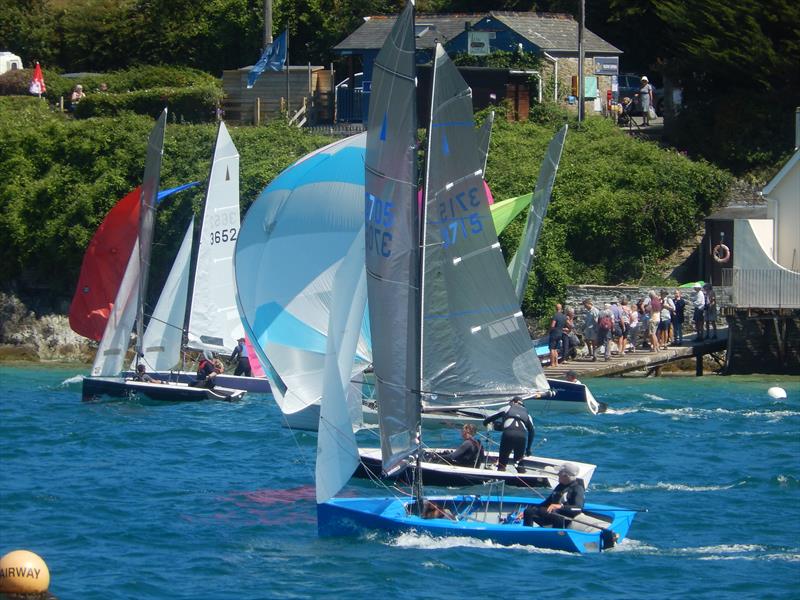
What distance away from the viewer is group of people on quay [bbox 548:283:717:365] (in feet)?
132

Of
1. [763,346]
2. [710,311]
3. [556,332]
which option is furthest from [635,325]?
[763,346]

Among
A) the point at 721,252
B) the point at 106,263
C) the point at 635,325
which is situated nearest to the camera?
the point at 106,263

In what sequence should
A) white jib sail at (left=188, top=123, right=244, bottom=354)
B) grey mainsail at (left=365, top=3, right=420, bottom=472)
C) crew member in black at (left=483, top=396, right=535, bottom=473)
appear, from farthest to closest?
white jib sail at (left=188, top=123, right=244, bottom=354) < crew member in black at (left=483, top=396, right=535, bottom=473) < grey mainsail at (left=365, top=3, right=420, bottom=472)

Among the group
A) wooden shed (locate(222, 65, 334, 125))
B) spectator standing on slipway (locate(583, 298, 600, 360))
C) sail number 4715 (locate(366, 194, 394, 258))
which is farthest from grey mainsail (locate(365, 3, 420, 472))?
wooden shed (locate(222, 65, 334, 125))

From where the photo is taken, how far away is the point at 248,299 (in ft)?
87.9

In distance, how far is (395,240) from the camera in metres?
20.3

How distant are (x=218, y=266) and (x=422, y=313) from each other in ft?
54.7

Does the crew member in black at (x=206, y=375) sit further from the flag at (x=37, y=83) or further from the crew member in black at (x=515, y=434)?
the flag at (x=37, y=83)

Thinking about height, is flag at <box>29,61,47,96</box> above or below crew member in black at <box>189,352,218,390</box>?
above

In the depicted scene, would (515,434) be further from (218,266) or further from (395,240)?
(218,266)

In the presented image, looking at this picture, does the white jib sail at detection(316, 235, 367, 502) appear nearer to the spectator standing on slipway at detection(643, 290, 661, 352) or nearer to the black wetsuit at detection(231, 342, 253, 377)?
the black wetsuit at detection(231, 342, 253, 377)

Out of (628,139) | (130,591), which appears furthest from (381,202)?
(628,139)

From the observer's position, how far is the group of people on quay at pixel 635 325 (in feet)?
132

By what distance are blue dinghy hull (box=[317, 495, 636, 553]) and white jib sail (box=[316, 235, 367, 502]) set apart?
14.9 inches
